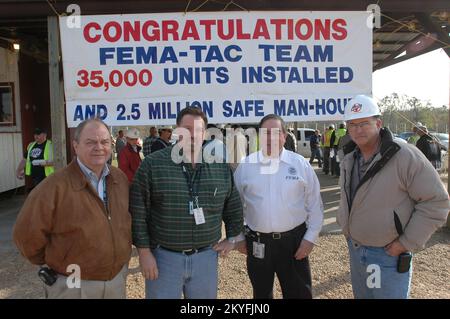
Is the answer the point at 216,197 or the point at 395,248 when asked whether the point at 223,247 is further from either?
the point at 395,248

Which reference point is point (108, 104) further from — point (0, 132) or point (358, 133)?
point (0, 132)

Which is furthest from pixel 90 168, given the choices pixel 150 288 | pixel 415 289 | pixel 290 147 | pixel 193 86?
pixel 290 147

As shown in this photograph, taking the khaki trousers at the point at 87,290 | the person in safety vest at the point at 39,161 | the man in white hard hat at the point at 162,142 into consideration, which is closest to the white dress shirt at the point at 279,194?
the khaki trousers at the point at 87,290

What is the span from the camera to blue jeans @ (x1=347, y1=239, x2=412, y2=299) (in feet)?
8.39

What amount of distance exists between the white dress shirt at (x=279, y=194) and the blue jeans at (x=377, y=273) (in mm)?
371

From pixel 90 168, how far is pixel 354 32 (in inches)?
129

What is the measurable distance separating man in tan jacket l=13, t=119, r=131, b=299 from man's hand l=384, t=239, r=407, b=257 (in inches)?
66.7

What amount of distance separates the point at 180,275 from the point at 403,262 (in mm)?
1462

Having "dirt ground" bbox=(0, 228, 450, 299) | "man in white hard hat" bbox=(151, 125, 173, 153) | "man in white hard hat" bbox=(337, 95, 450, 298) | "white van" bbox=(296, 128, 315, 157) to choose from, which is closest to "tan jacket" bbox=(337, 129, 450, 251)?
"man in white hard hat" bbox=(337, 95, 450, 298)

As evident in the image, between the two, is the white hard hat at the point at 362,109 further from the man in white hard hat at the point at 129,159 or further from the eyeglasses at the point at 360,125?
the man in white hard hat at the point at 129,159

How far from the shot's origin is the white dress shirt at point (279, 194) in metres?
2.87

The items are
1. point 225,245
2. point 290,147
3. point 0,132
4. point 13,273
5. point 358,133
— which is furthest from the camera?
point 0,132

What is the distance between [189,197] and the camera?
2.53m

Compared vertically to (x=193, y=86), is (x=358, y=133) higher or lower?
lower
